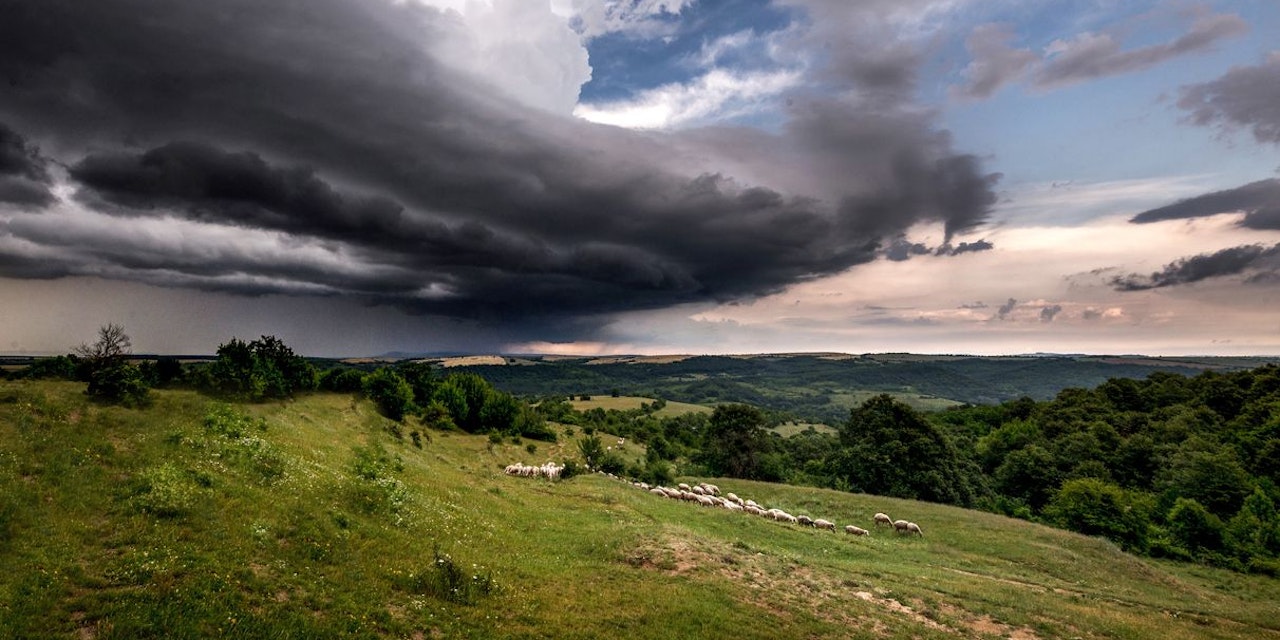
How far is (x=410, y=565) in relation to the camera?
15.7 meters

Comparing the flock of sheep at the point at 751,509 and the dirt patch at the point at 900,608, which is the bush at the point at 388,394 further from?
the dirt patch at the point at 900,608

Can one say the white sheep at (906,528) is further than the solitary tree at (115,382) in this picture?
Yes

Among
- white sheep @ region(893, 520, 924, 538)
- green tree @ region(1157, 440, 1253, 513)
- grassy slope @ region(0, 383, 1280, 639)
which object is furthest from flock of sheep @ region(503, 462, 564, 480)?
green tree @ region(1157, 440, 1253, 513)

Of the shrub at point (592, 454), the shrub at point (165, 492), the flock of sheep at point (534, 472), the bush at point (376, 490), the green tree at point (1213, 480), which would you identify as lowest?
the green tree at point (1213, 480)

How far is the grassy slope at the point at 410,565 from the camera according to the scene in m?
11.6

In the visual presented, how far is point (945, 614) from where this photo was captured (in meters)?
19.5

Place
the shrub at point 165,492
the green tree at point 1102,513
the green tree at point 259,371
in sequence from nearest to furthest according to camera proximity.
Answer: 1. the shrub at point 165,492
2. the green tree at point 259,371
3. the green tree at point 1102,513

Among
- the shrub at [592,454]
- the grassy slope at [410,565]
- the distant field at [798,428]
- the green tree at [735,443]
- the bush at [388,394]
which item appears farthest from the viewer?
the distant field at [798,428]

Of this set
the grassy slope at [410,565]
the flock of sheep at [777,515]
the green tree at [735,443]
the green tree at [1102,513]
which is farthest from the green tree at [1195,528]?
the green tree at [735,443]

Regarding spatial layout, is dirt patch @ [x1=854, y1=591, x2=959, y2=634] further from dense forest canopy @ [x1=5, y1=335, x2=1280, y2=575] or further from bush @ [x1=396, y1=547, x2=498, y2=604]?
dense forest canopy @ [x1=5, y1=335, x2=1280, y2=575]

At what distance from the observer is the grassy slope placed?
455 inches

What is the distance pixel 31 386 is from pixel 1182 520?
297 feet

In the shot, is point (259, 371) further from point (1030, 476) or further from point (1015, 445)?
point (1015, 445)

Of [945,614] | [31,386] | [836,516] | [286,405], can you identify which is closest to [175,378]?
[286,405]
